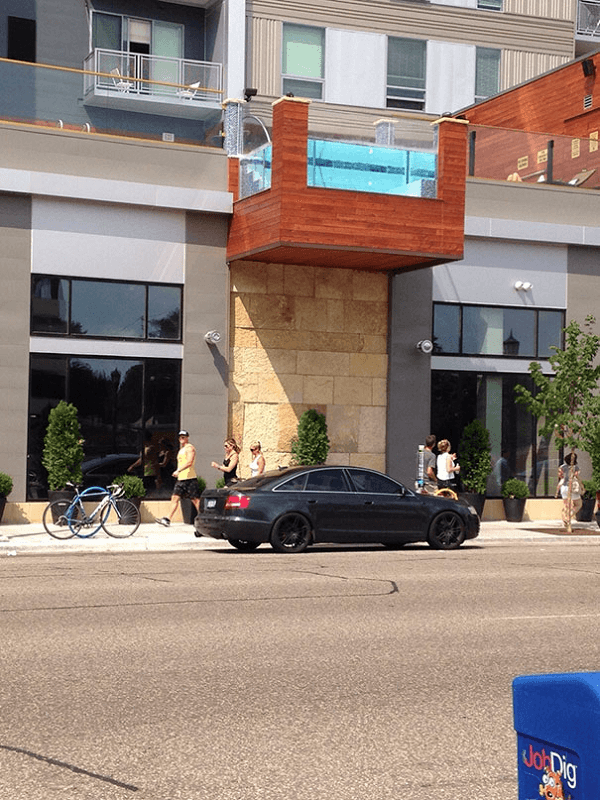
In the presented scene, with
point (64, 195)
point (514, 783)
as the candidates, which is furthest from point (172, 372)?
point (514, 783)

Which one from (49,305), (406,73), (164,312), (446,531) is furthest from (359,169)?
(406,73)

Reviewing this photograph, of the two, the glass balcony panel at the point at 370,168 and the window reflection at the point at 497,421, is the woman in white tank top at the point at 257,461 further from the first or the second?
the glass balcony panel at the point at 370,168

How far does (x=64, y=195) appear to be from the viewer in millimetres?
23562

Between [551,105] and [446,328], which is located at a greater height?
[551,105]

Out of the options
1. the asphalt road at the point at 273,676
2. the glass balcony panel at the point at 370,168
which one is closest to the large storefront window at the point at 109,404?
the glass balcony panel at the point at 370,168

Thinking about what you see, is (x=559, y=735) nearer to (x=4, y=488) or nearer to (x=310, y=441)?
(x=4, y=488)

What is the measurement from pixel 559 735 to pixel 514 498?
80.0ft

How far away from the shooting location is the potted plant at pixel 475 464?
26.6 meters

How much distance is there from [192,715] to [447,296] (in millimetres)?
20722

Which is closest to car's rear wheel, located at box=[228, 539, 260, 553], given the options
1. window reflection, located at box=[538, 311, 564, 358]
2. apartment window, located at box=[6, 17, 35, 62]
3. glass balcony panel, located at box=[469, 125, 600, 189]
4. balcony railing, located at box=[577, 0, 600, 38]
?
window reflection, located at box=[538, 311, 564, 358]

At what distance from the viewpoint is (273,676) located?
8492 mm

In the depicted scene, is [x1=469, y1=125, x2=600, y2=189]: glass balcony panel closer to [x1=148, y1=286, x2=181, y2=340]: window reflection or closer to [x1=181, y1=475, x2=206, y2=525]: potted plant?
[x1=148, y1=286, x2=181, y2=340]: window reflection

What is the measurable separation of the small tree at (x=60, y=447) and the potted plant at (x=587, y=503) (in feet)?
37.1

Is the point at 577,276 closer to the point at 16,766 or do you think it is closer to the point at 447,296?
the point at 447,296
